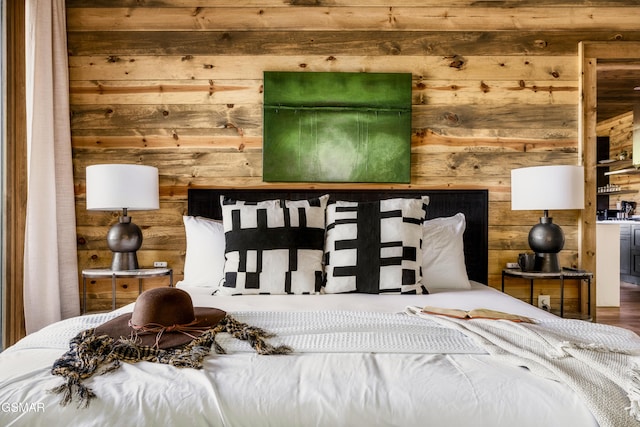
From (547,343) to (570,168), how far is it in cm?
184

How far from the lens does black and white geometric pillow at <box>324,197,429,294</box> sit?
2.17 metres

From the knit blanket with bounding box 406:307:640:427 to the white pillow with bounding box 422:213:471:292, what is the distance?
0.92m

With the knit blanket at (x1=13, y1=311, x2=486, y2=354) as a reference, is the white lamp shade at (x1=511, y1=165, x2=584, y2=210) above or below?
above

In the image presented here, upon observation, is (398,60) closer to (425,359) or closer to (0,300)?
(425,359)

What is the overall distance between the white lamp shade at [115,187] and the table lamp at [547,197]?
2.33m

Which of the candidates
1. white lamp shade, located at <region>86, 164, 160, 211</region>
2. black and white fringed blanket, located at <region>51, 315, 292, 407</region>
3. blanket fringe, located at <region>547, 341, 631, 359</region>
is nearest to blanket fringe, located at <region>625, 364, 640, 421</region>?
blanket fringe, located at <region>547, 341, 631, 359</region>

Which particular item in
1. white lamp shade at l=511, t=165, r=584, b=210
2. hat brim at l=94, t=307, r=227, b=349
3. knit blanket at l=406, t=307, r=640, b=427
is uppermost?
white lamp shade at l=511, t=165, r=584, b=210

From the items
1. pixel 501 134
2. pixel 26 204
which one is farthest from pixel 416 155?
pixel 26 204

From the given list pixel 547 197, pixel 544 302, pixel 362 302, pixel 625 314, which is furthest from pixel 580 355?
pixel 625 314

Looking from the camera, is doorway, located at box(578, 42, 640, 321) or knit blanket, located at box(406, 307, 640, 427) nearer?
knit blanket, located at box(406, 307, 640, 427)

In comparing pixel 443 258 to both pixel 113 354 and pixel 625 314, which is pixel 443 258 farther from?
pixel 625 314

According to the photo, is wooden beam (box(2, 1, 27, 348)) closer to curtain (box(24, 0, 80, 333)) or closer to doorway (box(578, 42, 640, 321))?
curtain (box(24, 0, 80, 333))

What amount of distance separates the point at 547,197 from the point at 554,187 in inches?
2.8

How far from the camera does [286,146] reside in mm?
3043
